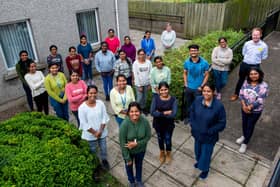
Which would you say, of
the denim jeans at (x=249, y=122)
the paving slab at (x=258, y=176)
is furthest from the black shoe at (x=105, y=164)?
the denim jeans at (x=249, y=122)

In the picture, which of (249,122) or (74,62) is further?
(74,62)

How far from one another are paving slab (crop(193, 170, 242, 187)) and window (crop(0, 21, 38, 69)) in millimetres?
5978

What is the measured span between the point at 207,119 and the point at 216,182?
50.1 inches

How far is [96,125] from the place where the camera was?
380cm

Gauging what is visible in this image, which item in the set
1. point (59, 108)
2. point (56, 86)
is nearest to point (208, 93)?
point (56, 86)

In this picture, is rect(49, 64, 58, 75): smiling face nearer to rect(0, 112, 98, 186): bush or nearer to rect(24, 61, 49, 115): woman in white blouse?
rect(24, 61, 49, 115): woman in white blouse

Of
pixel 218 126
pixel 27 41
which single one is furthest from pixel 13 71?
pixel 218 126

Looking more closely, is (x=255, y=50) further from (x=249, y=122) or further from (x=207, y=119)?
(x=207, y=119)

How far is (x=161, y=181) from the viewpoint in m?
3.88

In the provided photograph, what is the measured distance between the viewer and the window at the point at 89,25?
7794 mm

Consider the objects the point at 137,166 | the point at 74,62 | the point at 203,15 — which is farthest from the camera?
the point at 203,15

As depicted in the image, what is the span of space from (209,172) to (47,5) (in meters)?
6.35

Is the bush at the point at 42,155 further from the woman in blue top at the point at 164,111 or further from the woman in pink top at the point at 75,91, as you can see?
the woman in blue top at the point at 164,111

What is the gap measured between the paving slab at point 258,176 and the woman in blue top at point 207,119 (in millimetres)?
903
